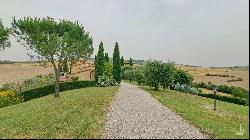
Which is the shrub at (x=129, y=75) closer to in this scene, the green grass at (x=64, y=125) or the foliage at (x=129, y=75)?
the foliage at (x=129, y=75)

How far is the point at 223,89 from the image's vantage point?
303ft

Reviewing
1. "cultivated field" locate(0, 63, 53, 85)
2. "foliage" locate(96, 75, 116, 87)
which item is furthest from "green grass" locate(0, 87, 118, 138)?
"cultivated field" locate(0, 63, 53, 85)

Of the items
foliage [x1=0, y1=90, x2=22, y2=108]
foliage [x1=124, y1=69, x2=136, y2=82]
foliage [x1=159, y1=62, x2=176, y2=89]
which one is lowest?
foliage [x1=0, y1=90, x2=22, y2=108]

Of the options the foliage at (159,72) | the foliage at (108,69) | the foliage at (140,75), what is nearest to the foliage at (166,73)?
the foliage at (159,72)

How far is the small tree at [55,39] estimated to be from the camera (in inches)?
2781

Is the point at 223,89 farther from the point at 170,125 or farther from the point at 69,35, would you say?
the point at 170,125

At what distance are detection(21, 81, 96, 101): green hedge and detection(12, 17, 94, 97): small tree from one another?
29.1 ft

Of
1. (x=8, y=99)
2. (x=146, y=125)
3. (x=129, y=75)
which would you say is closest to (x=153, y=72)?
(x=8, y=99)

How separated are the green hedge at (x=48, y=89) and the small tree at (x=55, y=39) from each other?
887 cm

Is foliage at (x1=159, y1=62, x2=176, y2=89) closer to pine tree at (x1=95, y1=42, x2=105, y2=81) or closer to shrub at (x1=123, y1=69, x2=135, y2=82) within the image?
pine tree at (x1=95, y1=42, x2=105, y2=81)

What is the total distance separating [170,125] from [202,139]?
511 centimetres

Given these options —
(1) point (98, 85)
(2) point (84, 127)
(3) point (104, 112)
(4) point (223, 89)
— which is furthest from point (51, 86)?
(2) point (84, 127)

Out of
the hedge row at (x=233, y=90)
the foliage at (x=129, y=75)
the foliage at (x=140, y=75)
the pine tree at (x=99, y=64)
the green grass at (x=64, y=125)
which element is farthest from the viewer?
the foliage at (x=129, y=75)

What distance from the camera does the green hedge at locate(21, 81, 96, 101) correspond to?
262 ft
